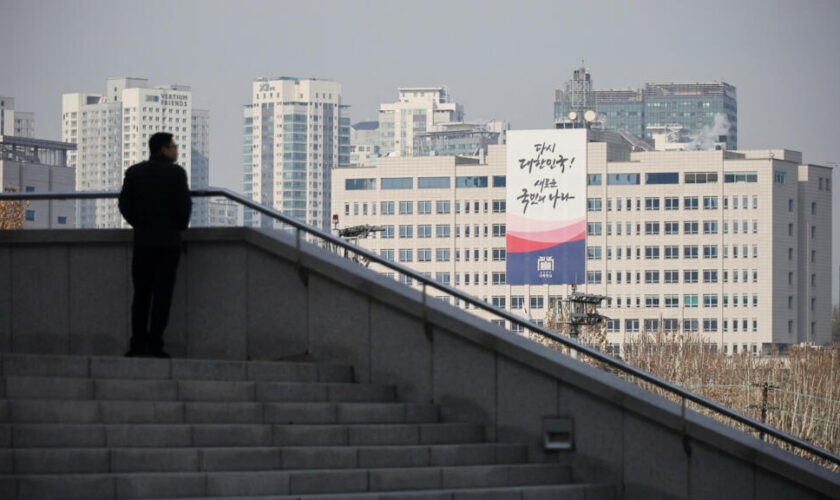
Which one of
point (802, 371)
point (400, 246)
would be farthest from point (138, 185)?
point (400, 246)

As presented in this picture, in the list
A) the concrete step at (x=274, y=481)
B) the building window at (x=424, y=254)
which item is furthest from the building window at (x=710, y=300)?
the concrete step at (x=274, y=481)

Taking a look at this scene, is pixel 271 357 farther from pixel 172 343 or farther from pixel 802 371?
pixel 802 371

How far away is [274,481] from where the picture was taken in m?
9.88

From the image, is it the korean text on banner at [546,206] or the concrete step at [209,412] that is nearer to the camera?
the concrete step at [209,412]

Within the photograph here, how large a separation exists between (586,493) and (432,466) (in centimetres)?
116

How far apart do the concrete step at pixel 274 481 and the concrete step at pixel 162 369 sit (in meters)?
1.33

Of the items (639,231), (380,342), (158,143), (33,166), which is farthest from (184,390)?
(639,231)

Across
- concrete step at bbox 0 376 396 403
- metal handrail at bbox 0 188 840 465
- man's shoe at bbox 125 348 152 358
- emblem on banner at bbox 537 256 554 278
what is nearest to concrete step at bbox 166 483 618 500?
metal handrail at bbox 0 188 840 465

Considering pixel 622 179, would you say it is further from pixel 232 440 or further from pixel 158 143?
pixel 232 440

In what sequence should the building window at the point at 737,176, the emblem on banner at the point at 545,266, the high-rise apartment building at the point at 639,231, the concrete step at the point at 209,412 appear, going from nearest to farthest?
the concrete step at the point at 209,412 < the emblem on banner at the point at 545,266 < the high-rise apartment building at the point at 639,231 < the building window at the point at 737,176

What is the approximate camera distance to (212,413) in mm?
10484

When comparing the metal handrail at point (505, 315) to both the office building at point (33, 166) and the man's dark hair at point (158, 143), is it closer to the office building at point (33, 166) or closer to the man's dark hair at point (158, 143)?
the man's dark hair at point (158, 143)

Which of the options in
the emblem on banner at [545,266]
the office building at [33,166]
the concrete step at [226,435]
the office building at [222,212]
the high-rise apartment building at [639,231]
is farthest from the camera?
the high-rise apartment building at [639,231]

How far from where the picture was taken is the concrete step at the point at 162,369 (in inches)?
419
